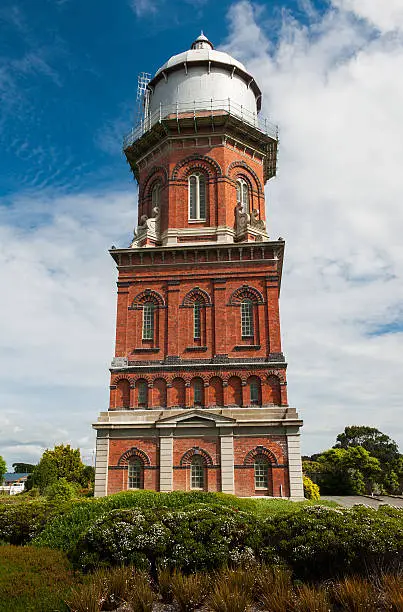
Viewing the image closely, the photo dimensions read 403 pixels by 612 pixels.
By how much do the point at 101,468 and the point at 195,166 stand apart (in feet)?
61.6

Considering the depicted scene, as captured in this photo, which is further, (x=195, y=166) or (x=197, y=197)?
(x=195, y=166)

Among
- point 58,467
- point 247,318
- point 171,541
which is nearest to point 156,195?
point 247,318

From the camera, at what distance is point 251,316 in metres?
28.3

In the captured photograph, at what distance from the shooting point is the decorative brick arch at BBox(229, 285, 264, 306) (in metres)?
28.6

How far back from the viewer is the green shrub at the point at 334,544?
33.3 feet

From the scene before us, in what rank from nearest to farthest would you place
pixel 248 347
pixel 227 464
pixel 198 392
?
pixel 227 464 < pixel 198 392 < pixel 248 347

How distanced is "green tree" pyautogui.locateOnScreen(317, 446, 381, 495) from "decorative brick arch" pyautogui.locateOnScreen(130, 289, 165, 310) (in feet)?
91.9

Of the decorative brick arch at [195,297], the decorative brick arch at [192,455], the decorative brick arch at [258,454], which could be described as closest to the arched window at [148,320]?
the decorative brick arch at [195,297]

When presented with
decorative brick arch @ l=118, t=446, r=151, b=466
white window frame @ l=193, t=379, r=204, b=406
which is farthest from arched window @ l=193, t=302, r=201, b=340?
decorative brick arch @ l=118, t=446, r=151, b=466

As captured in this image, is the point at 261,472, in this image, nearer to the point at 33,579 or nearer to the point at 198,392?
the point at 198,392

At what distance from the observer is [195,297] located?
28.9 meters

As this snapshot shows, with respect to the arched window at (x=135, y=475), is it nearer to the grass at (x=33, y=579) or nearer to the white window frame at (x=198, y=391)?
the white window frame at (x=198, y=391)

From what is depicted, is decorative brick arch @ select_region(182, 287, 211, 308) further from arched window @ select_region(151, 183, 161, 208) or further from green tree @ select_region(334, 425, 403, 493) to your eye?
green tree @ select_region(334, 425, 403, 493)

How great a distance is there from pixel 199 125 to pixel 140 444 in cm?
1967
